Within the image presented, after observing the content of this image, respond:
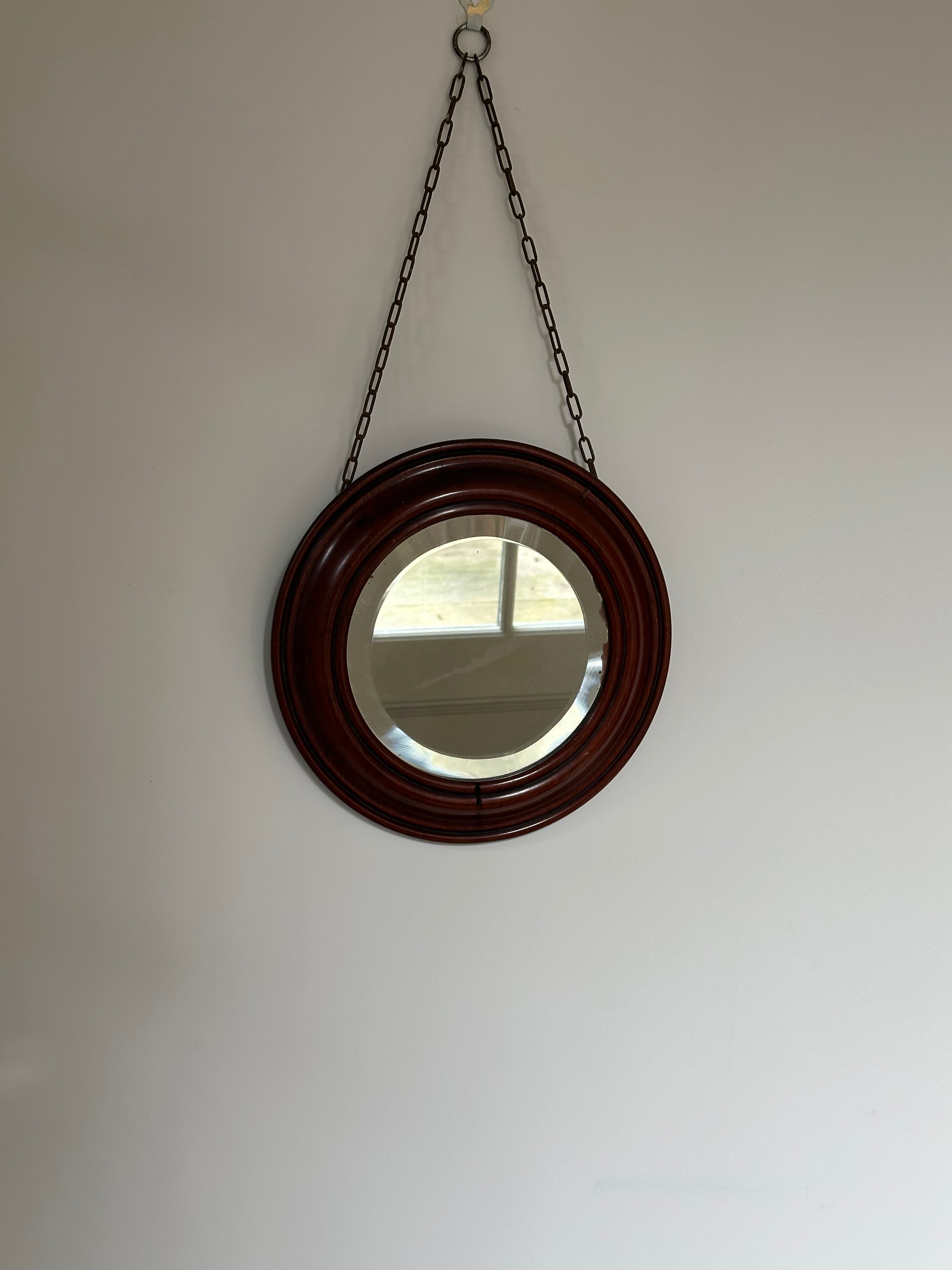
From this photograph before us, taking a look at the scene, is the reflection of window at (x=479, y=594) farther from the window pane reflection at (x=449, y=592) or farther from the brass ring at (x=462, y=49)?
the brass ring at (x=462, y=49)

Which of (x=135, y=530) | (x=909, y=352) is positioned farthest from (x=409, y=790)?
(x=909, y=352)

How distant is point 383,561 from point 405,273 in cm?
36

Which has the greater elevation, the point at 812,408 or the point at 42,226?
the point at 42,226

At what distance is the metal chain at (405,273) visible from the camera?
3.51ft

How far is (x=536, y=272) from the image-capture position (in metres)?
1.09

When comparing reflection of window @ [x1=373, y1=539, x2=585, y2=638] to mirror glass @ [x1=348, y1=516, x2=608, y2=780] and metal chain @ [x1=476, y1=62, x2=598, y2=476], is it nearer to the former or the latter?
mirror glass @ [x1=348, y1=516, x2=608, y2=780]

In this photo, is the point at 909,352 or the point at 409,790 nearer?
the point at 409,790

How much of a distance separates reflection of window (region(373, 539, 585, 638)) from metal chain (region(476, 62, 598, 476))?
0.50 feet

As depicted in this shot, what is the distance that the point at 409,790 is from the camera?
1.08m

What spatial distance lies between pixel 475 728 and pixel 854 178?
87 centimetres

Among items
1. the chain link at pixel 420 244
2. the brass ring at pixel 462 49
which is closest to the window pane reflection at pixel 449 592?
the chain link at pixel 420 244

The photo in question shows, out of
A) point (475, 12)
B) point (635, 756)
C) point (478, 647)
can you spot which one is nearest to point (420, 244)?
point (475, 12)

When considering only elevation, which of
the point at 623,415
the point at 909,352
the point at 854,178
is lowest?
the point at 623,415

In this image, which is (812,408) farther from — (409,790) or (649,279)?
(409,790)
